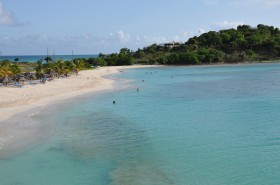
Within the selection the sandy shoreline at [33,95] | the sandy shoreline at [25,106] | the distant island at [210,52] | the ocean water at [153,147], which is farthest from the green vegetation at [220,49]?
the ocean water at [153,147]

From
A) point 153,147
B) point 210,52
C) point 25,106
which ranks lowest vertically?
point 153,147

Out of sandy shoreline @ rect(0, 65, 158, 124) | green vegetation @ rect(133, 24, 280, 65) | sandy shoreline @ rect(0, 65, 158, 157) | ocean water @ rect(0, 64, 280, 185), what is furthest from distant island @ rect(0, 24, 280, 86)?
ocean water @ rect(0, 64, 280, 185)

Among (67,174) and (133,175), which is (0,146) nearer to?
(67,174)

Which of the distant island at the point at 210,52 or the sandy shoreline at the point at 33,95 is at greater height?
the distant island at the point at 210,52

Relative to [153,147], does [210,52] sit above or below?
above

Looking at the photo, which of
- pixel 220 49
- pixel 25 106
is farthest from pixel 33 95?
pixel 220 49

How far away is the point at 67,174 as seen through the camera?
1630 centimetres

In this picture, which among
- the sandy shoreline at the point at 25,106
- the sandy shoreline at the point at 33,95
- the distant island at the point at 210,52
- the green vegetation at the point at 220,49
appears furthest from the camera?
the green vegetation at the point at 220,49

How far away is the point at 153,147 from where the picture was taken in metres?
20.7

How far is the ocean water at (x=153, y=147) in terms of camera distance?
1584 cm

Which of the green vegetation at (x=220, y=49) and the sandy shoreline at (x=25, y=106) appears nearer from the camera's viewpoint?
the sandy shoreline at (x=25, y=106)

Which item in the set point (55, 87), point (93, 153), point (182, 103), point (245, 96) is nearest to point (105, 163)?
point (93, 153)

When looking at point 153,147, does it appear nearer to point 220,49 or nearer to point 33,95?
point 33,95

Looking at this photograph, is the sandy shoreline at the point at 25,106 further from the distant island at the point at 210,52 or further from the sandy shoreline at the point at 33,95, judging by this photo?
the distant island at the point at 210,52
